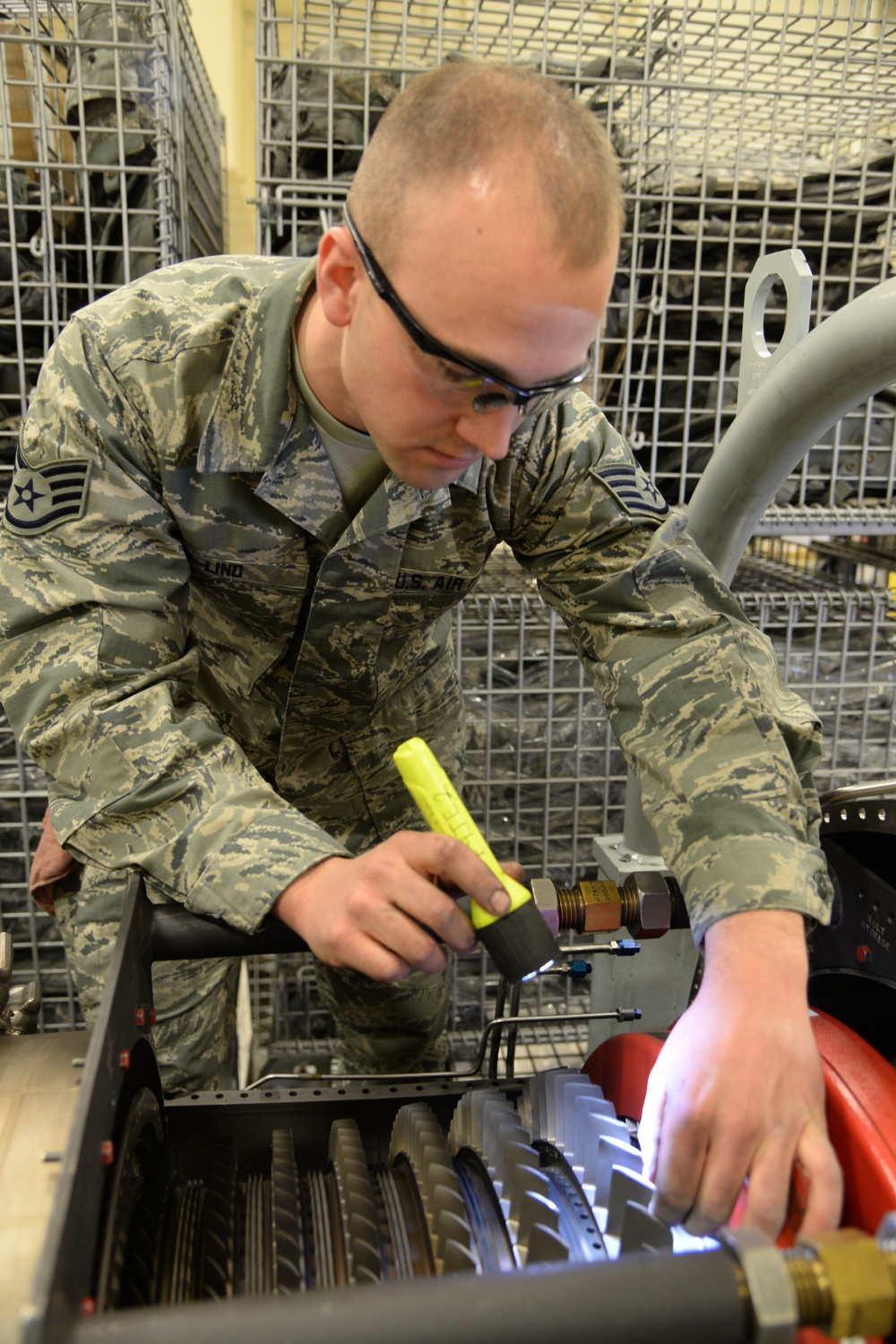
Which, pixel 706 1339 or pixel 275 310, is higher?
pixel 275 310

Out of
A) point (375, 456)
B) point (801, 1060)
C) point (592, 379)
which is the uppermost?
point (592, 379)

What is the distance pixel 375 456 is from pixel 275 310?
6.8 inches

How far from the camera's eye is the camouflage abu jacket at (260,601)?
2.53 ft

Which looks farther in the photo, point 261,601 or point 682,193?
point 682,193

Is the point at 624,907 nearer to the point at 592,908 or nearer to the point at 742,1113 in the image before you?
the point at 592,908

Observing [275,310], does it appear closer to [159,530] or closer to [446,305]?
[159,530]

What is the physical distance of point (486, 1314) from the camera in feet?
1.20

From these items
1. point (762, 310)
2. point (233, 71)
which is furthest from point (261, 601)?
point (233, 71)

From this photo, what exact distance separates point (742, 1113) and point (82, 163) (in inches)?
51.2

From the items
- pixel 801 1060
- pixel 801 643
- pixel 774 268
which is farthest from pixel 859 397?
pixel 801 643

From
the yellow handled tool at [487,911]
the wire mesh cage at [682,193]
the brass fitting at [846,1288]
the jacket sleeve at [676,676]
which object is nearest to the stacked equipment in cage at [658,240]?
the wire mesh cage at [682,193]

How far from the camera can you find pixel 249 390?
0.96 metres

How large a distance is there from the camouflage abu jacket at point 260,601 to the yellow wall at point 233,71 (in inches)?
61.1

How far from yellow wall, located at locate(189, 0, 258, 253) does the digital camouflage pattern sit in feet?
5.10
